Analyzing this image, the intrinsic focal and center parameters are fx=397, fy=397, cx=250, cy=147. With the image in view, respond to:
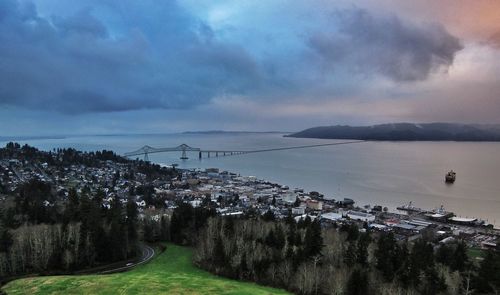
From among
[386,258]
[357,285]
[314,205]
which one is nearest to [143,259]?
[357,285]

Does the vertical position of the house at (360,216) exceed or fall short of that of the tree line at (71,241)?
it falls short

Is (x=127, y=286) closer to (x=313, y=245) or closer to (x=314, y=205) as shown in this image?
(x=313, y=245)

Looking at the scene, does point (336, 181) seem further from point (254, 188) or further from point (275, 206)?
point (275, 206)

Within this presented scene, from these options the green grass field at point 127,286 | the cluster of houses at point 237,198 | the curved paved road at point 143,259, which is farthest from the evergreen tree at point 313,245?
the cluster of houses at point 237,198

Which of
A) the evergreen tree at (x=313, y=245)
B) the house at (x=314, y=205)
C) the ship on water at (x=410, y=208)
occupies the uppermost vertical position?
the evergreen tree at (x=313, y=245)

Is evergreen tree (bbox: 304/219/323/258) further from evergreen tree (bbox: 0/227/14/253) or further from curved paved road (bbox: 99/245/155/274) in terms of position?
evergreen tree (bbox: 0/227/14/253)

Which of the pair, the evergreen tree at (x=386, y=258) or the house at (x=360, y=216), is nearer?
the evergreen tree at (x=386, y=258)

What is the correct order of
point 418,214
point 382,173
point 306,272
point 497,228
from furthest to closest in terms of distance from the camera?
point 382,173
point 418,214
point 497,228
point 306,272

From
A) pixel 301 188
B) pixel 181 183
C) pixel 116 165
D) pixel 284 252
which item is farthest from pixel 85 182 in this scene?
pixel 284 252

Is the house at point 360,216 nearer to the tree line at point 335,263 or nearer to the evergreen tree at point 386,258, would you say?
the tree line at point 335,263

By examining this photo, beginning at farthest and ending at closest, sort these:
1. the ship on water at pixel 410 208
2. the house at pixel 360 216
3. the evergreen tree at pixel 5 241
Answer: the ship on water at pixel 410 208
the house at pixel 360 216
the evergreen tree at pixel 5 241

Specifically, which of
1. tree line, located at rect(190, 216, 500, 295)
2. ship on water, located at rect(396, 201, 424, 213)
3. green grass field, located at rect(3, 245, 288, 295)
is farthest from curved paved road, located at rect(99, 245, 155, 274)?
ship on water, located at rect(396, 201, 424, 213)
